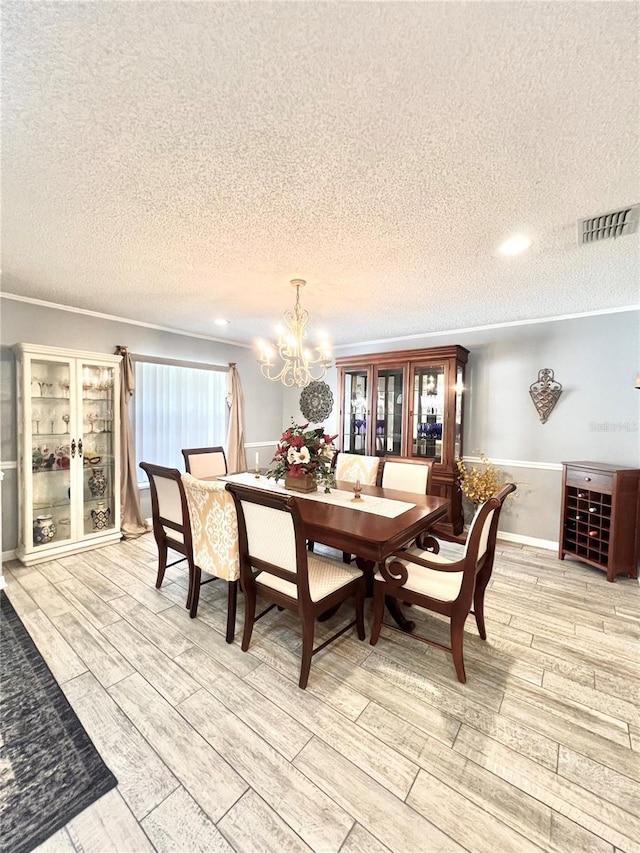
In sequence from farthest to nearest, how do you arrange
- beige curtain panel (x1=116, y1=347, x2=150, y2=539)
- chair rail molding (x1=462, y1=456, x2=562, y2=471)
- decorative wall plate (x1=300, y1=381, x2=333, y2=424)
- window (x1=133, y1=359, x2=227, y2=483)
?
1. decorative wall plate (x1=300, y1=381, x2=333, y2=424)
2. window (x1=133, y1=359, x2=227, y2=483)
3. beige curtain panel (x1=116, y1=347, x2=150, y2=539)
4. chair rail molding (x1=462, y1=456, x2=562, y2=471)

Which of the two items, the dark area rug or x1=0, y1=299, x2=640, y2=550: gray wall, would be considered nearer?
the dark area rug

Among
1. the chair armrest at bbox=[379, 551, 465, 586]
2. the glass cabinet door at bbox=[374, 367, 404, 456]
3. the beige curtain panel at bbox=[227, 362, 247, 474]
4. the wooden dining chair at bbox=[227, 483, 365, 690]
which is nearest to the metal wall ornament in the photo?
the glass cabinet door at bbox=[374, 367, 404, 456]

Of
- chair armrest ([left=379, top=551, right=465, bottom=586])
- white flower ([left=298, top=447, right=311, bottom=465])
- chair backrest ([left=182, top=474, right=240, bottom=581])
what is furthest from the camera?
white flower ([left=298, top=447, right=311, bottom=465])

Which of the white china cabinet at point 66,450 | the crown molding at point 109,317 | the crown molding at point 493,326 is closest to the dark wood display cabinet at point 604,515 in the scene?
the crown molding at point 493,326

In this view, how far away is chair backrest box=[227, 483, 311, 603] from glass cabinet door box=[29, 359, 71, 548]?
2548 millimetres

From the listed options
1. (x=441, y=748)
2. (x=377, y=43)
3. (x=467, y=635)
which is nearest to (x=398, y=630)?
(x=467, y=635)

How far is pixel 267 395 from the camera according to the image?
5.62 metres

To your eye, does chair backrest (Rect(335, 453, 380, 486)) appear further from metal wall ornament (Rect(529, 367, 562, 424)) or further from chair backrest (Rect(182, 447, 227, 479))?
metal wall ornament (Rect(529, 367, 562, 424))

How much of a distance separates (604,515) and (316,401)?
377 centimetres

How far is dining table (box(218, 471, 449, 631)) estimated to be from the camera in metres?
Answer: 1.78

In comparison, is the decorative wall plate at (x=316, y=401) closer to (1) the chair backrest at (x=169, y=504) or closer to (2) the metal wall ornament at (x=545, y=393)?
(2) the metal wall ornament at (x=545, y=393)

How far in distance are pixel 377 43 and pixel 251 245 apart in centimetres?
131

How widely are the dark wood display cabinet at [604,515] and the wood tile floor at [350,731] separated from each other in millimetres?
628

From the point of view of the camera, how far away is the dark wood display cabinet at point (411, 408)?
391 cm
